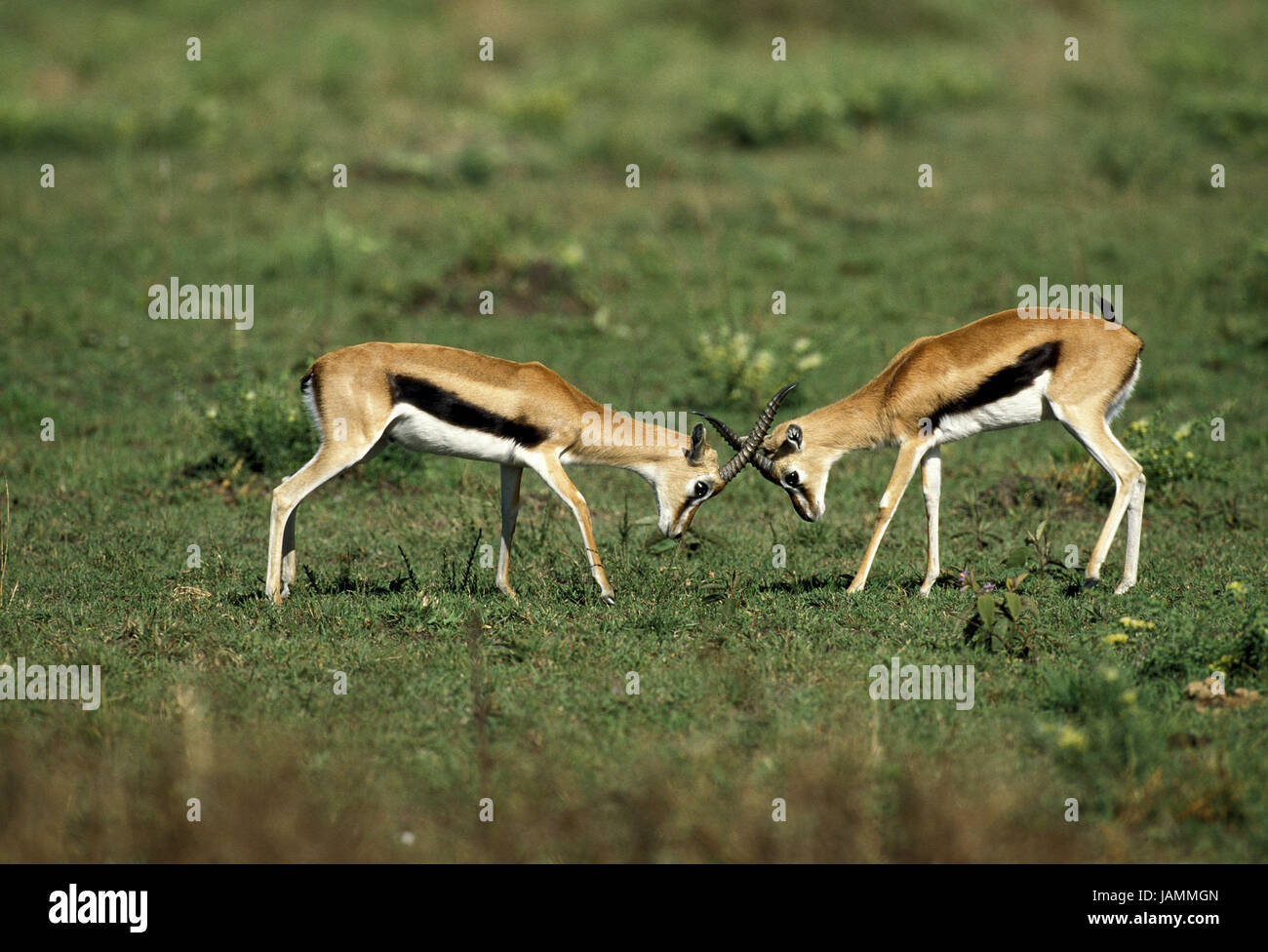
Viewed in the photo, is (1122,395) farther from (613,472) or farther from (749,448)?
(613,472)

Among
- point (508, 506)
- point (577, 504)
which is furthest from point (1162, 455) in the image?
point (508, 506)

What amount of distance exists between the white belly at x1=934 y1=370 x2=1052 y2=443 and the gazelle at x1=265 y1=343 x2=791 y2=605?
1.06 m

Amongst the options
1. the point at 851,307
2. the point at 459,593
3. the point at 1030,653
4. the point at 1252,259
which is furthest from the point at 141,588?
the point at 1252,259

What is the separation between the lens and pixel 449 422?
24.5ft

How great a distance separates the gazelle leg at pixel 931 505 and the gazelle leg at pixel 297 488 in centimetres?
326

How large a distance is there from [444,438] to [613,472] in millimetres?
3174

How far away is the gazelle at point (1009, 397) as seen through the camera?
7.62 meters

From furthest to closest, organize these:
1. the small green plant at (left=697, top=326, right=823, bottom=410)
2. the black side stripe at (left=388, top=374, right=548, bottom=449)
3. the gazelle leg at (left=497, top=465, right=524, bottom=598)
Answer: the small green plant at (left=697, top=326, right=823, bottom=410) → the gazelle leg at (left=497, top=465, right=524, bottom=598) → the black side stripe at (left=388, top=374, right=548, bottom=449)

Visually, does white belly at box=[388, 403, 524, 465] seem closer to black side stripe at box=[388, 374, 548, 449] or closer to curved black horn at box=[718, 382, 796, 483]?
black side stripe at box=[388, 374, 548, 449]

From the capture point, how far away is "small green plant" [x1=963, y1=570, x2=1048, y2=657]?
6.63 m

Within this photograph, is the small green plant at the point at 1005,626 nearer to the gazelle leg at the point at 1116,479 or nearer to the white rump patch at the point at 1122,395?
the gazelle leg at the point at 1116,479

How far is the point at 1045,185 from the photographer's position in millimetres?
17047

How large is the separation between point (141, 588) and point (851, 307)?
26.6ft

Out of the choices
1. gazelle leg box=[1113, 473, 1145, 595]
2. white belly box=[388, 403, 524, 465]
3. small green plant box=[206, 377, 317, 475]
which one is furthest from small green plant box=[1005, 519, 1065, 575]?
small green plant box=[206, 377, 317, 475]
